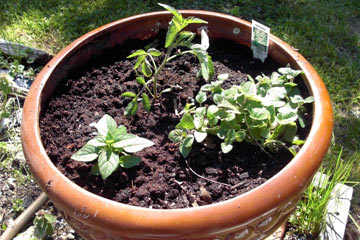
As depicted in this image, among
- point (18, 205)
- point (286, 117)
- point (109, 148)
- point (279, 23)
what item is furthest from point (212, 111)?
point (279, 23)

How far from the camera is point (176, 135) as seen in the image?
49.1 inches

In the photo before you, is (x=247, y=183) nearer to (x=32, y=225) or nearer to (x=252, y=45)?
(x=252, y=45)

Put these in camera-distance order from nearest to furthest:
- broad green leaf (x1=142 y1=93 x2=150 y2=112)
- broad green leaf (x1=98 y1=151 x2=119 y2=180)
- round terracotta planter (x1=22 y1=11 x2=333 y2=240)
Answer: round terracotta planter (x1=22 y1=11 x2=333 y2=240) < broad green leaf (x1=98 y1=151 x2=119 y2=180) < broad green leaf (x1=142 y1=93 x2=150 y2=112)

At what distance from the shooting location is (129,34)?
1.62 metres

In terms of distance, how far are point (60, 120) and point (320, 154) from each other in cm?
86

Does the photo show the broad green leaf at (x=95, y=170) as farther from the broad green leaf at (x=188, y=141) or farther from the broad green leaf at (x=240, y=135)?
the broad green leaf at (x=240, y=135)

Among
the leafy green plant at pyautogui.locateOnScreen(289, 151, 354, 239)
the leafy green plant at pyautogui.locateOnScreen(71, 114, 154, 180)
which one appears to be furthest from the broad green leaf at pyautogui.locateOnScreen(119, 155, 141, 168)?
the leafy green plant at pyautogui.locateOnScreen(289, 151, 354, 239)

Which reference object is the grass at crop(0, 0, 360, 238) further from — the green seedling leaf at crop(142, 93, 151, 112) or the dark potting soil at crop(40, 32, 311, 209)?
the green seedling leaf at crop(142, 93, 151, 112)

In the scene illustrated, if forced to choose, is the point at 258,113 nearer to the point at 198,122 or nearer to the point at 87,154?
the point at 198,122

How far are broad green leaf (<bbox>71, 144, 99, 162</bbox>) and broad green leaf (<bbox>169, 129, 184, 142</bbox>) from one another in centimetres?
23

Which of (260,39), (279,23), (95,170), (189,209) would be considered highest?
(279,23)

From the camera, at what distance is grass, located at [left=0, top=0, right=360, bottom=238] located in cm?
238

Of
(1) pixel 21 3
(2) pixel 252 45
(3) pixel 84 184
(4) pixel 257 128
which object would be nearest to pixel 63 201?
(3) pixel 84 184

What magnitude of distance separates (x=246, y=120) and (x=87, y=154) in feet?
1.60
